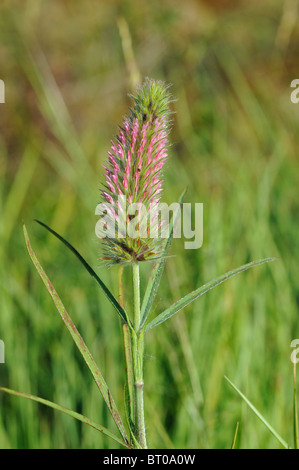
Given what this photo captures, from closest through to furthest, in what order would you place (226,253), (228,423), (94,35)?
(228,423)
(226,253)
(94,35)

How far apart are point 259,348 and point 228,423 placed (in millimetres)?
210

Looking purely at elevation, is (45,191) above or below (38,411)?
above

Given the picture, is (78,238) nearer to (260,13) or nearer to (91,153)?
(91,153)

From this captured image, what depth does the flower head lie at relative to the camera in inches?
15.6

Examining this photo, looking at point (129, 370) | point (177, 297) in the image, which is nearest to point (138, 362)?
point (129, 370)

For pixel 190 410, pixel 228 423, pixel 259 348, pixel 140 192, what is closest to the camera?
pixel 140 192

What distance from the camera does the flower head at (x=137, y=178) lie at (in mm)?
396

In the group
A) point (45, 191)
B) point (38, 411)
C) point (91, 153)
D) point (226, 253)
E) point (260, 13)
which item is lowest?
point (38, 411)

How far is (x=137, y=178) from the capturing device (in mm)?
390

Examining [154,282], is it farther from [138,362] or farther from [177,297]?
[177,297]

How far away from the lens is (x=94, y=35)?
316cm

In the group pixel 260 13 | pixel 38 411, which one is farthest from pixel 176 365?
pixel 260 13

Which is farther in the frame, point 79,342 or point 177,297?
point 177,297

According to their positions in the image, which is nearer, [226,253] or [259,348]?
[259,348]
